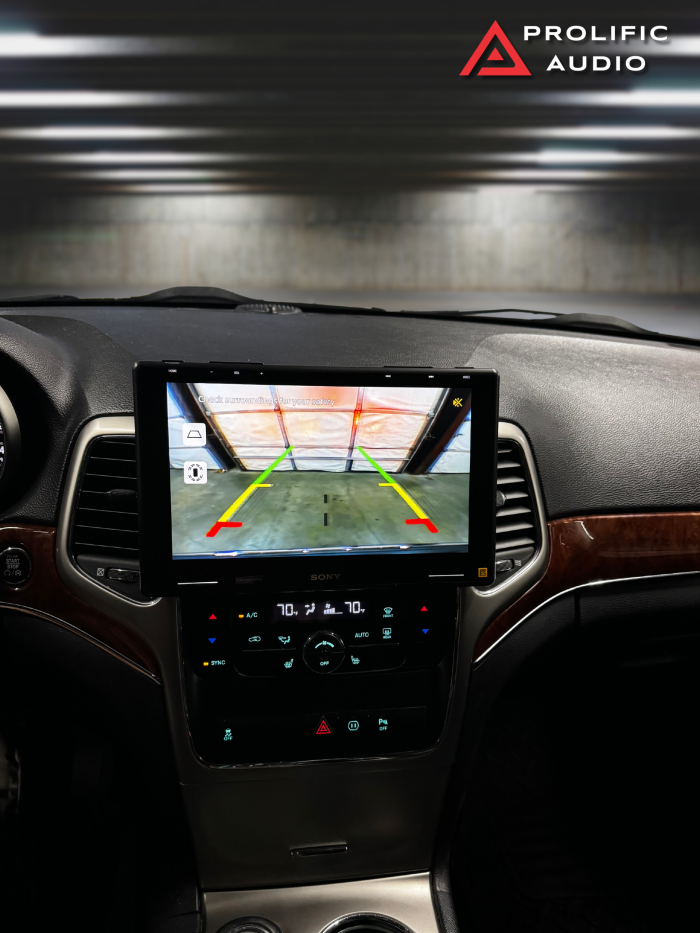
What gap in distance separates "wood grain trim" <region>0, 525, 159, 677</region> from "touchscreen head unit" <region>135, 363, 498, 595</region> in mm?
212

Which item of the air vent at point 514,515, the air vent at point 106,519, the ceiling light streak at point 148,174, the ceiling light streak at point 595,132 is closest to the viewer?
the air vent at point 106,519

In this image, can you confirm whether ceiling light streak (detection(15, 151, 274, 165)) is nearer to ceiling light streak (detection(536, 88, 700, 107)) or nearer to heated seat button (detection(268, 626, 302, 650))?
ceiling light streak (detection(536, 88, 700, 107))

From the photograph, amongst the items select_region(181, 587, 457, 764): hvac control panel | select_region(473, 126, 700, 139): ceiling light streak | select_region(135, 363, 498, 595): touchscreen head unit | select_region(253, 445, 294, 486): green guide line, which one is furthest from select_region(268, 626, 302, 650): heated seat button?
select_region(473, 126, 700, 139): ceiling light streak

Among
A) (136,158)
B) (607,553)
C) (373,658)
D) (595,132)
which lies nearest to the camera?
(373,658)

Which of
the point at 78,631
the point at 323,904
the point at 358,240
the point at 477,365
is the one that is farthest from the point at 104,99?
the point at 323,904

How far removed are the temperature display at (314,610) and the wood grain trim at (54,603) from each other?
238 millimetres

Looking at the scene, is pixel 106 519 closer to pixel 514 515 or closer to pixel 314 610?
pixel 314 610

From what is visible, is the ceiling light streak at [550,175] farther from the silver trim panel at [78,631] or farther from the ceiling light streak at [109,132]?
the silver trim panel at [78,631]

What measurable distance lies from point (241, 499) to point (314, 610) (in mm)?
246

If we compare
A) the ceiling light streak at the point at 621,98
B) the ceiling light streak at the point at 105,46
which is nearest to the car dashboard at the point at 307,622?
the ceiling light streak at the point at 105,46

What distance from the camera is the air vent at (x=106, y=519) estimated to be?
104 centimetres

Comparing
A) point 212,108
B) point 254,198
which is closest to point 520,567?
point 212,108

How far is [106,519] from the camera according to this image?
1.04 m

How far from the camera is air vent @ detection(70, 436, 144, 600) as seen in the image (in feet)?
3.40
